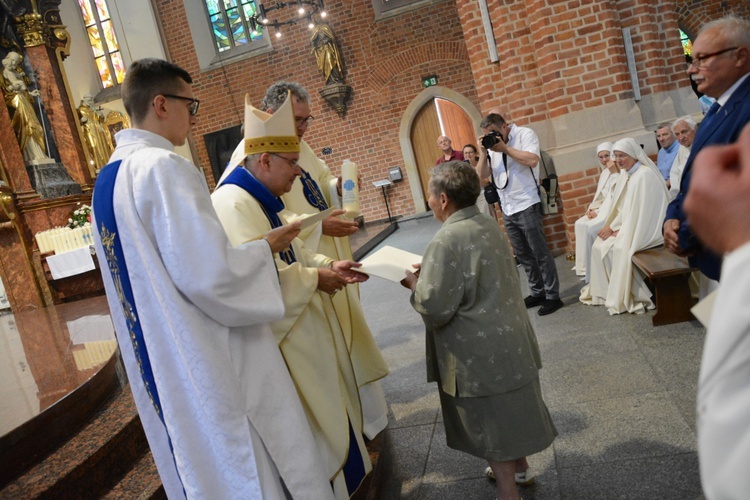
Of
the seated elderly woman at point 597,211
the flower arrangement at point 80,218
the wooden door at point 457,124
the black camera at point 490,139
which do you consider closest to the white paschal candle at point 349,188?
the black camera at point 490,139

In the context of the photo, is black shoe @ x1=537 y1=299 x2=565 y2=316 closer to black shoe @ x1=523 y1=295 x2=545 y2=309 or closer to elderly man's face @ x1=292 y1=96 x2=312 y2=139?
black shoe @ x1=523 y1=295 x2=545 y2=309

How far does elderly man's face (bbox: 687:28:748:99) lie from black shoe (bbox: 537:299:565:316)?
8.73 feet

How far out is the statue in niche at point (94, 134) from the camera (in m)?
9.24

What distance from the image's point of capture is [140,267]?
1717 mm

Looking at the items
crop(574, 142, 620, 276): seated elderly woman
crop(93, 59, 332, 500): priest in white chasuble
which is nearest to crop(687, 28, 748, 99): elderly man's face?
crop(93, 59, 332, 500): priest in white chasuble

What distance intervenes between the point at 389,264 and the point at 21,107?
25.3 ft

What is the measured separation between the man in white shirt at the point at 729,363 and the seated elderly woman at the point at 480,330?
1414 millimetres

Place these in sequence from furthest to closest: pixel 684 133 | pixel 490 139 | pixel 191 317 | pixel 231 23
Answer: pixel 231 23 → pixel 684 133 → pixel 490 139 → pixel 191 317

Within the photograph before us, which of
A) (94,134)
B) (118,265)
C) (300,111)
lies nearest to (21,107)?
(94,134)

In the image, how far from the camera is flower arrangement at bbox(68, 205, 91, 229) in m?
7.90

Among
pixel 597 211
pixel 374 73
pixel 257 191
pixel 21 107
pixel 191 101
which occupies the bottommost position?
pixel 597 211

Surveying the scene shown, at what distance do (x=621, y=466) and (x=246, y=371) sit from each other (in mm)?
Result: 1653

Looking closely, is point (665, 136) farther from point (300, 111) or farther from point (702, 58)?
point (300, 111)

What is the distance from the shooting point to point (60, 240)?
7.65 metres
